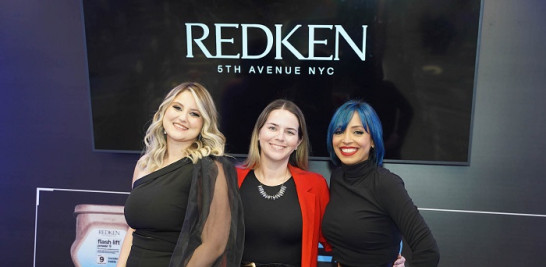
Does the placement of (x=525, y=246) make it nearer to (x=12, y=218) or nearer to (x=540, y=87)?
(x=540, y=87)

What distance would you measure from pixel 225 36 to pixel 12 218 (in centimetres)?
206

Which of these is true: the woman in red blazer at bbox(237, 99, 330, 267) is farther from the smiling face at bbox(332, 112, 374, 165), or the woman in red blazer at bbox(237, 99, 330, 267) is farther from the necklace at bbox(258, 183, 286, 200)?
the smiling face at bbox(332, 112, 374, 165)

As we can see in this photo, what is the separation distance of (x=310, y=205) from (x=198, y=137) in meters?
0.60

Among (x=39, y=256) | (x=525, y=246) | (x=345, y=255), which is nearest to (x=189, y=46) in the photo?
(x=345, y=255)

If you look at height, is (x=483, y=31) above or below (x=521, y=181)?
above

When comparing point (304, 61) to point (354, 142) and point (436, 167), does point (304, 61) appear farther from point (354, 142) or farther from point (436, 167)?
point (436, 167)

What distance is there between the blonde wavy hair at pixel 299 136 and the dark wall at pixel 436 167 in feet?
1.82

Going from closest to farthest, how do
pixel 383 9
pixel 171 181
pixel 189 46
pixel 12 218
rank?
1. pixel 171 181
2. pixel 383 9
3. pixel 189 46
4. pixel 12 218

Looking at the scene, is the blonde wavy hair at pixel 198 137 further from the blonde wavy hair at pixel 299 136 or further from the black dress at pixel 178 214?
the blonde wavy hair at pixel 299 136

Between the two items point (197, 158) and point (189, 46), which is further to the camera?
point (189, 46)

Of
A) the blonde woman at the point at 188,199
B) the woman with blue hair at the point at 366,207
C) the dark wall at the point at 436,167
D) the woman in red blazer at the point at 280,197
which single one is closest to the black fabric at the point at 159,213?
the blonde woman at the point at 188,199

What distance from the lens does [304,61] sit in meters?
2.32

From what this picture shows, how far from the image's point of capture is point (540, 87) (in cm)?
224

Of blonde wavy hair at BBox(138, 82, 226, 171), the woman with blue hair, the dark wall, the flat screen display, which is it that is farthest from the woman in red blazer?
the dark wall
